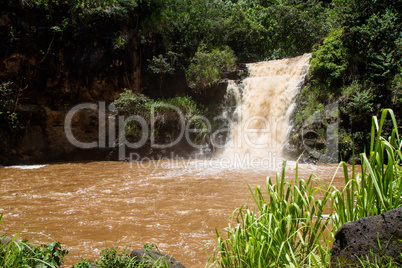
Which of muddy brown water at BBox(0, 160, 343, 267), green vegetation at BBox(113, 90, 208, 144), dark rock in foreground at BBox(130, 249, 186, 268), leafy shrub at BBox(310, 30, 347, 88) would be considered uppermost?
leafy shrub at BBox(310, 30, 347, 88)

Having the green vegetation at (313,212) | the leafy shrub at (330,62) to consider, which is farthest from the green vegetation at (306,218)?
the leafy shrub at (330,62)

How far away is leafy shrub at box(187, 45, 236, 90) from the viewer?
42.9ft

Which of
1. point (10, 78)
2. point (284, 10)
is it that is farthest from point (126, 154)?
point (284, 10)

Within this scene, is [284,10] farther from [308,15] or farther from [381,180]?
[381,180]

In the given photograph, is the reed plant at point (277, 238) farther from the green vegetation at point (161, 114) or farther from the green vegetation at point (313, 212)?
the green vegetation at point (161, 114)

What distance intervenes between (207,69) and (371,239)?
12157 millimetres

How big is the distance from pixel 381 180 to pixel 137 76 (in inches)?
484

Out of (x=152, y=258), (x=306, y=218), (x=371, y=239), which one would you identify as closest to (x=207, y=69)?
(x=152, y=258)

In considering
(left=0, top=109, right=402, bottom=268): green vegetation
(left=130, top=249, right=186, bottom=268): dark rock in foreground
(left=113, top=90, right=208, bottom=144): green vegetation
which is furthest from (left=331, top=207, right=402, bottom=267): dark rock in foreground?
(left=113, top=90, right=208, bottom=144): green vegetation

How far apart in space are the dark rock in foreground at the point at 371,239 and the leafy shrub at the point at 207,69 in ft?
38.7

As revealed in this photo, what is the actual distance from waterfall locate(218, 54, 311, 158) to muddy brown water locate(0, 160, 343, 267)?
3.26 metres

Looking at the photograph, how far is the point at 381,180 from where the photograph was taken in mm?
1812

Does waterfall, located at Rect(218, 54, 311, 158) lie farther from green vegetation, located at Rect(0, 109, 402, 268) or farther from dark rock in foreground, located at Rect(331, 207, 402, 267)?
dark rock in foreground, located at Rect(331, 207, 402, 267)

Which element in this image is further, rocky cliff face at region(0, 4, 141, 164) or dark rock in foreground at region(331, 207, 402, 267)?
rocky cliff face at region(0, 4, 141, 164)
